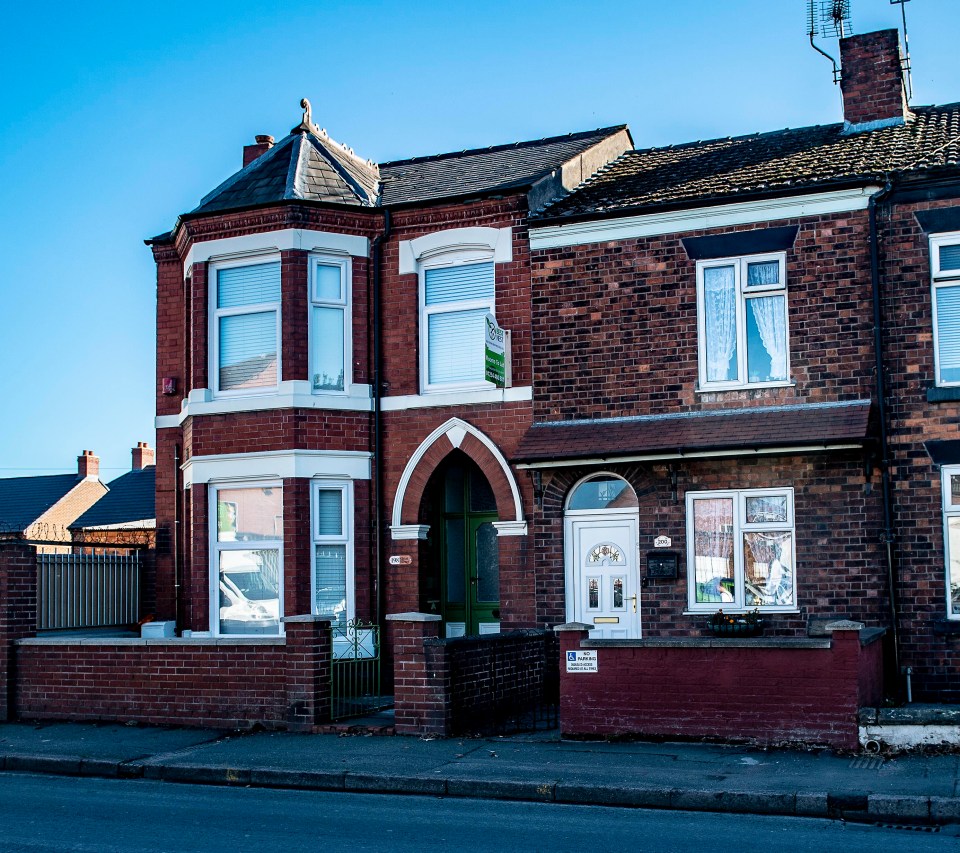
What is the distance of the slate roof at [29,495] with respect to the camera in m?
45.2

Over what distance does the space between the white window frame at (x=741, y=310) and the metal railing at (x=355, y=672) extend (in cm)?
542

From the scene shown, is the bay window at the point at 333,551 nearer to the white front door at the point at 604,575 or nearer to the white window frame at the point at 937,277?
the white front door at the point at 604,575

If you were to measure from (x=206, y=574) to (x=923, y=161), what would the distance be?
11044mm

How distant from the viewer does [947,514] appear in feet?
47.7

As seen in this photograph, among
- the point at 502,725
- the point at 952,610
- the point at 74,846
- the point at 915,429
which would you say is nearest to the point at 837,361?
the point at 915,429

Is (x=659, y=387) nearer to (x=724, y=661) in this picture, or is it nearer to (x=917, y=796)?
(x=724, y=661)

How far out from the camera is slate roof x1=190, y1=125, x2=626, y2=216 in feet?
59.8

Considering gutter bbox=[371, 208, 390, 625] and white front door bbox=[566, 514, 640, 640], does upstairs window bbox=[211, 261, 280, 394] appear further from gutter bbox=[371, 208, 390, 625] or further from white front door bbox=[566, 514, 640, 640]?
white front door bbox=[566, 514, 640, 640]

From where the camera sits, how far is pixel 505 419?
17.2m

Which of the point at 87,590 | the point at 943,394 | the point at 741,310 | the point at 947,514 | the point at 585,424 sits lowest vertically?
the point at 87,590

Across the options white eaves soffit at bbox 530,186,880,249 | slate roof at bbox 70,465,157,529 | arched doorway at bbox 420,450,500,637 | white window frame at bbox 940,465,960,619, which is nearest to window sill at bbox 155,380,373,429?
arched doorway at bbox 420,450,500,637

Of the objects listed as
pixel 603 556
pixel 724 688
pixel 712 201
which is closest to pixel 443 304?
pixel 712 201

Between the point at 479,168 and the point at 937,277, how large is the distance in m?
7.67

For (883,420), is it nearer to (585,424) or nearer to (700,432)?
(700,432)
